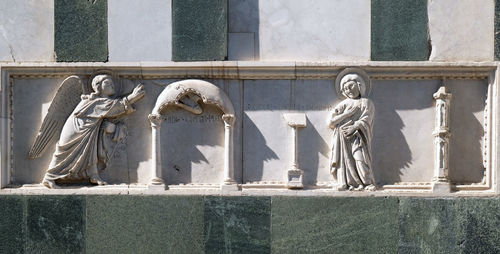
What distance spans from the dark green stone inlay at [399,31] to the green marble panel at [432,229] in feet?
5.79

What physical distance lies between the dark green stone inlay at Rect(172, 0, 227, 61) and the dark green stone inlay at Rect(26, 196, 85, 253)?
2158 millimetres

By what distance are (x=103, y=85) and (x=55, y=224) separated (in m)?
1.74

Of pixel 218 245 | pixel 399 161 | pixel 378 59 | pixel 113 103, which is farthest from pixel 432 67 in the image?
pixel 113 103

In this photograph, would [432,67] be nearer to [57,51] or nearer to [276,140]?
[276,140]

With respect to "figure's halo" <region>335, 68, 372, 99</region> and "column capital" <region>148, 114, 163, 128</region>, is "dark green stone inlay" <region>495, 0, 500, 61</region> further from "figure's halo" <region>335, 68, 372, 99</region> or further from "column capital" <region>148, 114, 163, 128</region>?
"column capital" <region>148, 114, 163, 128</region>

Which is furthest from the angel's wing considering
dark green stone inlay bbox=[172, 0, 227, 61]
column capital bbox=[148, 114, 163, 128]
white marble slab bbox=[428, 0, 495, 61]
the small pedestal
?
white marble slab bbox=[428, 0, 495, 61]

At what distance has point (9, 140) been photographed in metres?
8.94

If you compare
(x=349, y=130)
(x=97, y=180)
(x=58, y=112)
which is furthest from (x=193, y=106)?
(x=349, y=130)

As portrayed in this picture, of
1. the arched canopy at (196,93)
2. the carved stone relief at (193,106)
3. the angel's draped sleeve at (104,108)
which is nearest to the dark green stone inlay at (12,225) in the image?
the angel's draped sleeve at (104,108)

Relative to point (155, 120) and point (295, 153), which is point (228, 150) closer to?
point (295, 153)

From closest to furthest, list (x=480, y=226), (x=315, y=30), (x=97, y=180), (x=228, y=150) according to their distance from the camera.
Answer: (x=480, y=226) < (x=228, y=150) < (x=97, y=180) < (x=315, y=30)

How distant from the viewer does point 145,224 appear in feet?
28.6

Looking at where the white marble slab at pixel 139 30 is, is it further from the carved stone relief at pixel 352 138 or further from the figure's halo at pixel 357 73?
the carved stone relief at pixel 352 138

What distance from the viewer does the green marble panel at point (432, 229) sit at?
8.53 meters
